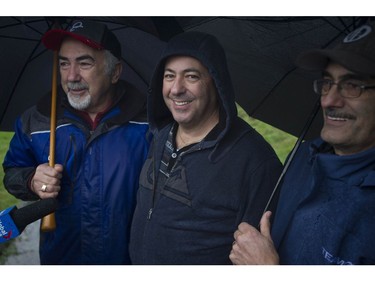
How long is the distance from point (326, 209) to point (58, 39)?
5.11 feet

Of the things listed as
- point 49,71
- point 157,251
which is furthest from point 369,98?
point 49,71

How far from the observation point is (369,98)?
2.23 metres

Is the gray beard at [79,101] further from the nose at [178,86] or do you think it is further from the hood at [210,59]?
the nose at [178,86]

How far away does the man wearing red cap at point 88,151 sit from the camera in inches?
113

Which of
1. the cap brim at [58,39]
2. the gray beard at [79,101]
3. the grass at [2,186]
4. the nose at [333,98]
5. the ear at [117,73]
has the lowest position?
the grass at [2,186]

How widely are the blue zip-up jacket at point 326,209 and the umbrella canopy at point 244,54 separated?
30 centimetres

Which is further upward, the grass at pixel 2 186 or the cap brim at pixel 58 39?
the cap brim at pixel 58 39

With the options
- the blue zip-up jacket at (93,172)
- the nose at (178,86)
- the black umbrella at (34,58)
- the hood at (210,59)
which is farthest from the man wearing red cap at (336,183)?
the black umbrella at (34,58)

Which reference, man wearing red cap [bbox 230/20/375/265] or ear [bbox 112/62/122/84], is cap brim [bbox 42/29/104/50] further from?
man wearing red cap [bbox 230/20/375/265]

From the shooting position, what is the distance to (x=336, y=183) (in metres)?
2.27

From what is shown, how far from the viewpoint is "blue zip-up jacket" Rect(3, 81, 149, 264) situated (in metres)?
2.88

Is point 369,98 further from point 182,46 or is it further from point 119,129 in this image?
point 119,129

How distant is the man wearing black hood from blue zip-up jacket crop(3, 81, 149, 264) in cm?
16

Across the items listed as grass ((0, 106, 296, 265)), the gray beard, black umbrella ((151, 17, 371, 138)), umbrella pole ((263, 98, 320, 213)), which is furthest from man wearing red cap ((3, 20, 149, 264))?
umbrella pole ((263, 98, 320, 213))
